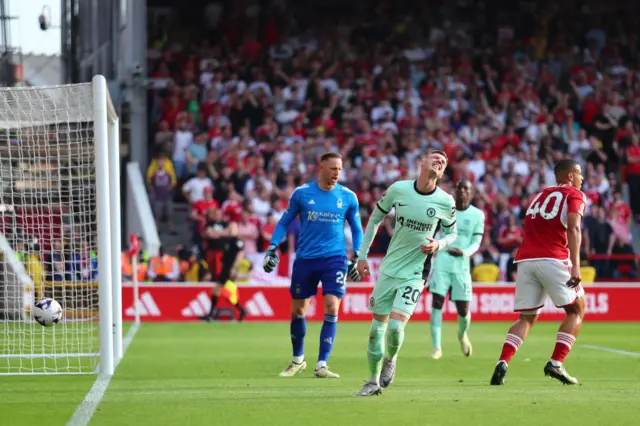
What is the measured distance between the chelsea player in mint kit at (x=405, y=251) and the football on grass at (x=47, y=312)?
4097mm

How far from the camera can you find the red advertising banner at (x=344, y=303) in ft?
80.1

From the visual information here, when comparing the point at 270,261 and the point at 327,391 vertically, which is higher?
the point at 270,261

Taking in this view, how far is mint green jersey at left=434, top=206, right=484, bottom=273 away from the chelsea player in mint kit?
16.9 ft

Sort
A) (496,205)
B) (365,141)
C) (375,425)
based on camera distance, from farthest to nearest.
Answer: (365,141), (496,205), (375,425)

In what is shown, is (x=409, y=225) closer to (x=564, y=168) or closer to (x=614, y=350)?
(x=564, y=168)

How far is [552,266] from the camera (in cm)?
1146

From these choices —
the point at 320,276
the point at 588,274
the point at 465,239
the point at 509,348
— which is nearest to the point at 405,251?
the point at 509,348

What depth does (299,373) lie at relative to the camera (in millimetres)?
13008

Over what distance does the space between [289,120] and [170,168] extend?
12.1ft

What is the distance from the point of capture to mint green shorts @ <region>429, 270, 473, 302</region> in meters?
16.1

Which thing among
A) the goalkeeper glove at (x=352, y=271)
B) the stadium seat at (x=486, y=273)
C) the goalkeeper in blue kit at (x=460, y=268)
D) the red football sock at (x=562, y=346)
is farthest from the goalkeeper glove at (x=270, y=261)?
the stadium seat at (x=486, y=273)

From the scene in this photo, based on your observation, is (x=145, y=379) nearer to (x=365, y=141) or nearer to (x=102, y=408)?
(x=102, y=408)

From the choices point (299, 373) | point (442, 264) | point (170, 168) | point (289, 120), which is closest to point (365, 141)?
point (289, 120)

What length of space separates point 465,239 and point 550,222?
4586mm
